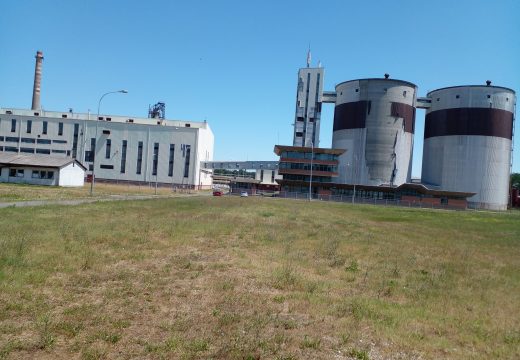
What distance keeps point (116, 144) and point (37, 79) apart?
94.2 feet

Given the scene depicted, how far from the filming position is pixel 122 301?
8.20m

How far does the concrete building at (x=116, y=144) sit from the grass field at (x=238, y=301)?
100 m

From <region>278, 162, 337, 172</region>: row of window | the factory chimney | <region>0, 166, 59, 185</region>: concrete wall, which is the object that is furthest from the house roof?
<region>278, 162, 337, 172</region>: row of window

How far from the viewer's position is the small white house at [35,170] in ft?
228

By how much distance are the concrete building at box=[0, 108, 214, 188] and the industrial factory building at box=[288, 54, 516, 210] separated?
32699 millimetres

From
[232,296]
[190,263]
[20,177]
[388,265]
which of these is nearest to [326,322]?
[232,296]

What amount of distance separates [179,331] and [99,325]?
137 cm

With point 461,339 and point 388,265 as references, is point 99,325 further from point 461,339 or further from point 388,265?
point 388,265

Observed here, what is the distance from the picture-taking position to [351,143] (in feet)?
357

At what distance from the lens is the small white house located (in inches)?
2736

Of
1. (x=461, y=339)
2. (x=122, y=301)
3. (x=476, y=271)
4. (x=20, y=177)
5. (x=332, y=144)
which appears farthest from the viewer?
(x=332, y=144)

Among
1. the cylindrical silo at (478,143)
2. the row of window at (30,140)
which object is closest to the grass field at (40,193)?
the row of window at (30,140)

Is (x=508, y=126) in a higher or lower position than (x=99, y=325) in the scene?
higher

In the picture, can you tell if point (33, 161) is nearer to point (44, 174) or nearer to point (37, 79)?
point (44, 174)
